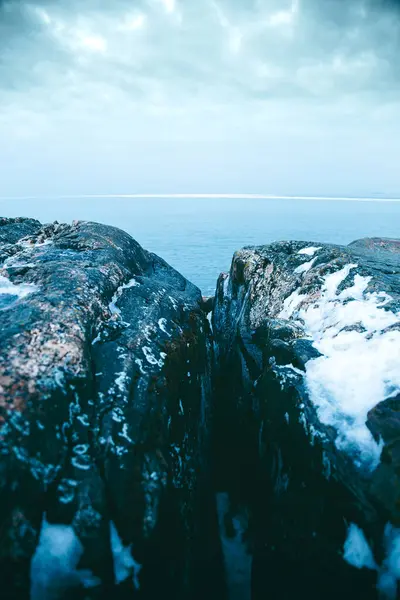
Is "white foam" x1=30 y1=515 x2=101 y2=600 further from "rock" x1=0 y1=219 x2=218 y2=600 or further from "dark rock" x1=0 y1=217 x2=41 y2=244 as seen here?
"dark rock" x1=0 y1=217 x2=41 y2=244

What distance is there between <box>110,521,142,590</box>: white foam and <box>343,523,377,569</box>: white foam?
2147mm

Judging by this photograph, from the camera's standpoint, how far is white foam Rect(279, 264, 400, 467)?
3.76m

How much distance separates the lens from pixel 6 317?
4434 mm

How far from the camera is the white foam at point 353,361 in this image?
3764 mm

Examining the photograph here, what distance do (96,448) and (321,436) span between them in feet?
8.73

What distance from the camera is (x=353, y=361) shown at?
448cm

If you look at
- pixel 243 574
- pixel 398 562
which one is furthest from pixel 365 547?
pixel 243 574

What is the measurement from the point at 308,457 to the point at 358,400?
0.95 meters

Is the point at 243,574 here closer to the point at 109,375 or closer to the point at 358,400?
the point at 358,400

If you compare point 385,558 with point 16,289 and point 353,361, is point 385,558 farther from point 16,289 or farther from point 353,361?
point 16,289

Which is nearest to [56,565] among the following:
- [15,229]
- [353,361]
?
[353,361]

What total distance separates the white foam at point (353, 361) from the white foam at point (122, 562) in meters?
2.55

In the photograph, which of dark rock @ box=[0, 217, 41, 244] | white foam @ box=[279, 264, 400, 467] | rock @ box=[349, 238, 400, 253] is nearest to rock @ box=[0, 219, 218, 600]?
white foam @ box=[279, 264, 400, 467]

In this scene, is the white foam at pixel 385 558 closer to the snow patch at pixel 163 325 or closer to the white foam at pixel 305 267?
the snow patch at pixel 163 325
